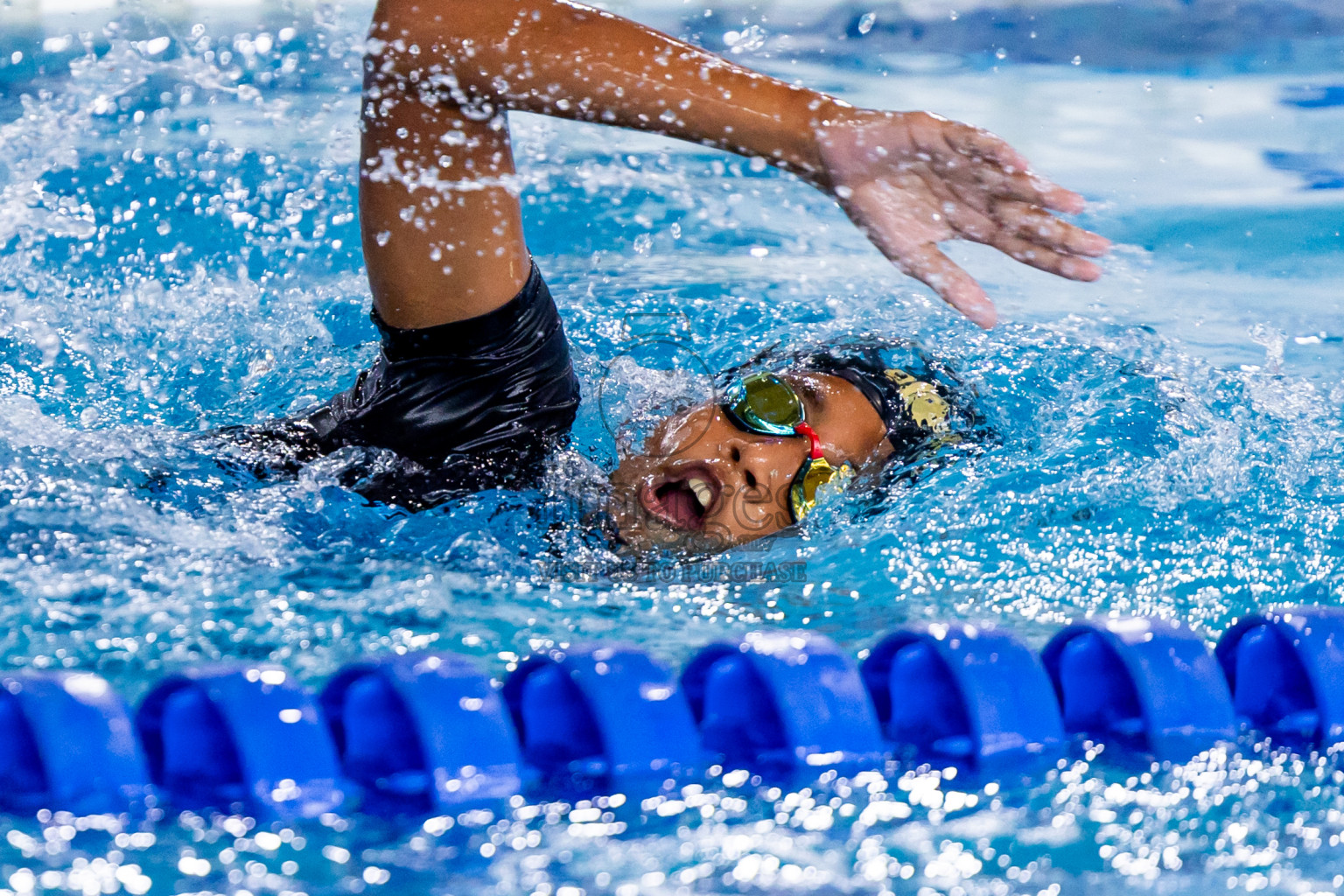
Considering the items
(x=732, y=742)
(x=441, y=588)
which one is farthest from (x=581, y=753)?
(x=441, y=588)

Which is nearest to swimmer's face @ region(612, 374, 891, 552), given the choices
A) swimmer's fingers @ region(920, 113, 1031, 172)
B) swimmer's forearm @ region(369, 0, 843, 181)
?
swimmer's forearm @ region(369, 0, 843, 181)

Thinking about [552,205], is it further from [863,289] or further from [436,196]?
[436,196]

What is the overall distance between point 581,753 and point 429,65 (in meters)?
0.77

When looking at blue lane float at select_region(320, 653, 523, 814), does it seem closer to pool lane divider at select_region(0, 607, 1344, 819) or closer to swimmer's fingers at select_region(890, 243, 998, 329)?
pool lane divider at select_region(0, 607, 1344, 819)

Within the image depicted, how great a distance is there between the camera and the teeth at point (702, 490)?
70.1 inches

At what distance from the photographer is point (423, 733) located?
119cm

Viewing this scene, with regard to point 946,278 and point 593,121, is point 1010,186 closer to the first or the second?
point 946,278

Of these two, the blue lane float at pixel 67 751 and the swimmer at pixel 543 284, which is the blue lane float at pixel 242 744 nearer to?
the blue lane float at pixel 67 751

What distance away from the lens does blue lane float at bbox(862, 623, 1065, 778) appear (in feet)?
4.38

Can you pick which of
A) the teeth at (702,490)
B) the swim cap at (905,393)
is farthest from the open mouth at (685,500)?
the swim cap at (905,393)

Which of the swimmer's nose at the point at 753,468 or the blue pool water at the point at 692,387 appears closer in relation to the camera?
the blue pool water at the point at 692,387

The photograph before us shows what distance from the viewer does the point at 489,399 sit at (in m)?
1.73

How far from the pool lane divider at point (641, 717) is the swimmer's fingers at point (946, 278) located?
0.36 metres

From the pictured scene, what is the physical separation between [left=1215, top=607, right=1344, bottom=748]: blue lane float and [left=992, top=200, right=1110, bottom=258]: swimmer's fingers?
597 millimetres
